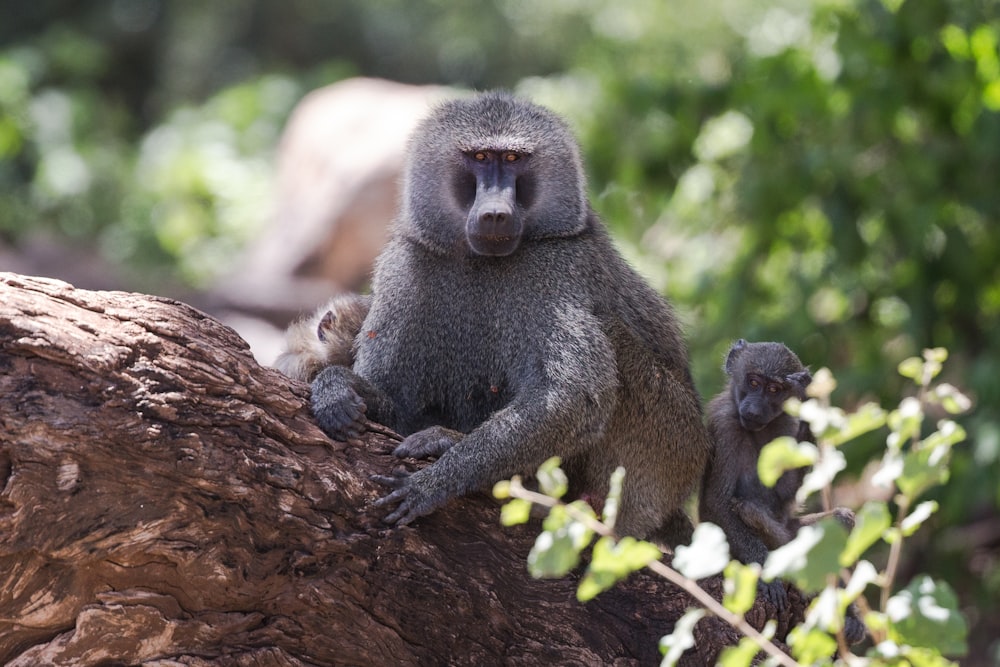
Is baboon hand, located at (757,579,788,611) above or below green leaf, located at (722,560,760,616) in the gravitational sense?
below

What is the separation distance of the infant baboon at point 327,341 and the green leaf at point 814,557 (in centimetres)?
239

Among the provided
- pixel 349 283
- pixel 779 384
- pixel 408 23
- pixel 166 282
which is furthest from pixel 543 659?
pixel 408 23

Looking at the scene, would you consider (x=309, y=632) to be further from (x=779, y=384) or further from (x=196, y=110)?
(x=196, y=110)

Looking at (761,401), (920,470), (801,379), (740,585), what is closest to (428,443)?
(761,401)

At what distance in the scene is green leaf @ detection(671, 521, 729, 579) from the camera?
1.91 meters

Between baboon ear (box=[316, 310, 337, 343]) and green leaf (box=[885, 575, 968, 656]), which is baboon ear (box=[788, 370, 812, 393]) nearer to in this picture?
baboon ear (box=[316, 310, 337, 343])

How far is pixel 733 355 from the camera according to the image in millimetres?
4016

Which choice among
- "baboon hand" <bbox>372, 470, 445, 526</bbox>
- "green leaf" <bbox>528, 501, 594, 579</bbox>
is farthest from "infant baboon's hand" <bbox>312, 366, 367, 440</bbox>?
"green leaf" <bbox>528, 501, 594, 579</bbox>

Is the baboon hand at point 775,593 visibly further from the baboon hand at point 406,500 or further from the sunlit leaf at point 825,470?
the sunlit leaf at point 825,470

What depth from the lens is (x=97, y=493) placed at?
9.07ft

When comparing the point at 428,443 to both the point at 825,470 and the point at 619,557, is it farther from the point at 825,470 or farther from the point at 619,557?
the point at 825,470

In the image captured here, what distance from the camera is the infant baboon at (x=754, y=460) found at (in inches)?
145

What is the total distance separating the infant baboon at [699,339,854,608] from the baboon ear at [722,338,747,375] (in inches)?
0.6

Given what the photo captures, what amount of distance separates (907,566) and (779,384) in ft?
14.4
